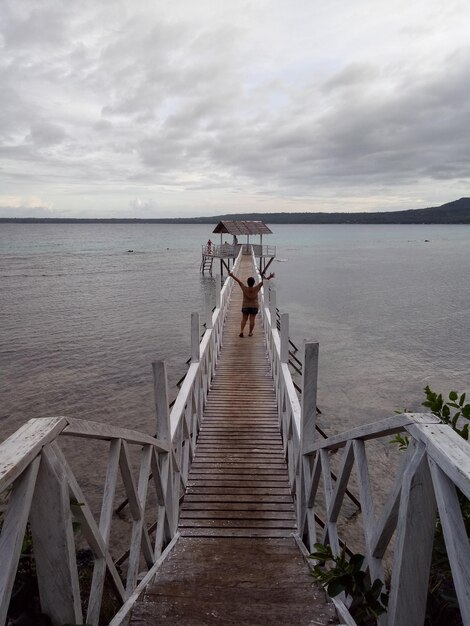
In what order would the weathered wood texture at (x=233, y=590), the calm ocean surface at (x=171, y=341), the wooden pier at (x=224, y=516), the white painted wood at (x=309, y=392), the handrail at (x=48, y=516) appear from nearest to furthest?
the handrail at (x=48, y=516) → the wooden pier at (x=224, y=516) → the weathered wood texture at (x=233, y=590) → the white painted wood at (x=309, y=392) → the calm ocean surface at (x=171, y=341)

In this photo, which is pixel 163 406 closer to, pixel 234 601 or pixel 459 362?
pixel 234 601

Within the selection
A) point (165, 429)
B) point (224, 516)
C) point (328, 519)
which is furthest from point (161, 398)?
point (224, 516)

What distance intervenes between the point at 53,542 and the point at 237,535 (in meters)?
3.05

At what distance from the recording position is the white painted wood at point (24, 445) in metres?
1.42

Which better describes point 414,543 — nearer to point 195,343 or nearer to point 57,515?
point 57,515

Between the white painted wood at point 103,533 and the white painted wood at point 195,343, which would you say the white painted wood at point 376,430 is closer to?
the white painted wood at point 103,533

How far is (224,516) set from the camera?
4766 millimetres

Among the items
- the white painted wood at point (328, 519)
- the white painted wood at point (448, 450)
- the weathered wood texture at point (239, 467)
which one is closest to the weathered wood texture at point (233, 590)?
the white painted wood at point (328, 519)

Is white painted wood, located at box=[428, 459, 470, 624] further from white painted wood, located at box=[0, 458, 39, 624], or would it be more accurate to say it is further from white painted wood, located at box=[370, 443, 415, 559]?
white painted wood, located at box=[0, 458, 39, 624]

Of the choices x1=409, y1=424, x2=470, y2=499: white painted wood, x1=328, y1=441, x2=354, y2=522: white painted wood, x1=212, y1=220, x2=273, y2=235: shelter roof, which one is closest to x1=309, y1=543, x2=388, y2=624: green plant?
x1=328, y1=441, x2=354, y2=522: white painted wood

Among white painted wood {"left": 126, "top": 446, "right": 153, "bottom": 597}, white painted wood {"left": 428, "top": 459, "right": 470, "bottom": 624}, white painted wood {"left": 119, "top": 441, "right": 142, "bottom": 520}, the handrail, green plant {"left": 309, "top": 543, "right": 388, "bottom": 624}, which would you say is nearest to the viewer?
white painted wood {"left": 428, "top": 459, "right": 470, "bottom": 624}

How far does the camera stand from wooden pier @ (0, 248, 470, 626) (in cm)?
158

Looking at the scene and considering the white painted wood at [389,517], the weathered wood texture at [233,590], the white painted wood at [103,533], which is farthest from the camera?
the weathered wood texture at [233,590]

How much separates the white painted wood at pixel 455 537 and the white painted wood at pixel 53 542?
1.50 meters
